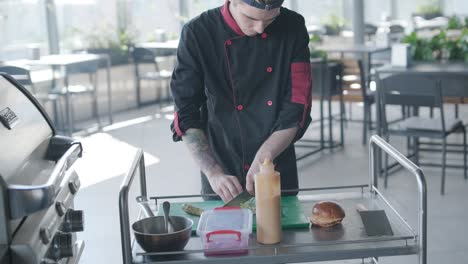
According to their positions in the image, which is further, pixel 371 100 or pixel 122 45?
pixel 122 45

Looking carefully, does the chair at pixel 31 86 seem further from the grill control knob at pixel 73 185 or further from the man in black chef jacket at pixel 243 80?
the grill control knob at pixel 73 185

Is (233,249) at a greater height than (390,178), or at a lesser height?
greater

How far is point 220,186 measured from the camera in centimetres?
181

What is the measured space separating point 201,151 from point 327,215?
1.60 feet

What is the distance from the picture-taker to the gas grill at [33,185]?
1299 mm

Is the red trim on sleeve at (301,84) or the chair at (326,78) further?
the chair at (326,78)

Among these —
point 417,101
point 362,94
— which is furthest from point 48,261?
point 362,94

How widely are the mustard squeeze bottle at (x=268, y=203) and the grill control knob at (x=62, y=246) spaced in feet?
1.40

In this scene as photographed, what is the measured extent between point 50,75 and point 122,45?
141 cm

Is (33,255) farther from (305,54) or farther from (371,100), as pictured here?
(371,100)

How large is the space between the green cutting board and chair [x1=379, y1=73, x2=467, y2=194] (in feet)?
8.84

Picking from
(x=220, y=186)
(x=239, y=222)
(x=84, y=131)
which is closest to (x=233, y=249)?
(x=239, y=222)

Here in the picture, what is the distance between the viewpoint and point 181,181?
5.07 m

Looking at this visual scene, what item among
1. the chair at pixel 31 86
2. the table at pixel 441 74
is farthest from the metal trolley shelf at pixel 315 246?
the chair at pixel 31 86
